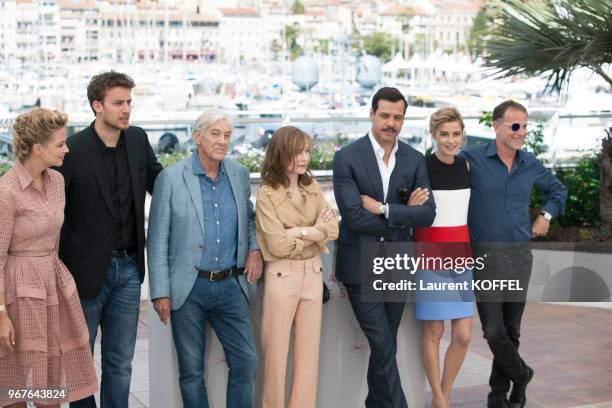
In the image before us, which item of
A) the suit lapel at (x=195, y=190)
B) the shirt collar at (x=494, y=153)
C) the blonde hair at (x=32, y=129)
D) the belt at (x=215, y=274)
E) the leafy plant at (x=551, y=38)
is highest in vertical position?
the leafy plant at (x=551, y=38)

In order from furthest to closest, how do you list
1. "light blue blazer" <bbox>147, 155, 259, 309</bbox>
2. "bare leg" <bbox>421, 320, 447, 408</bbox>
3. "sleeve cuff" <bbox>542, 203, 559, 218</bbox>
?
"sleeve cuff" <bbox>542, 203, 559, 218</bbox> < "bare leg" <bbox>421, 320, 447, 408</bbox> < "light blue blazer" <bbox>147, 155, 259, 309</bbox>

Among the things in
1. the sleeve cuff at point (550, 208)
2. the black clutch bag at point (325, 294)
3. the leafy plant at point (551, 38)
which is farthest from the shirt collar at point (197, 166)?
the leafy plant at point (551, 38)

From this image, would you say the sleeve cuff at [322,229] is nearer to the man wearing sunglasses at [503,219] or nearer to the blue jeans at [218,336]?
the blue jeans at [218,336]

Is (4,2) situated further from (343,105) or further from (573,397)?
(573,397)

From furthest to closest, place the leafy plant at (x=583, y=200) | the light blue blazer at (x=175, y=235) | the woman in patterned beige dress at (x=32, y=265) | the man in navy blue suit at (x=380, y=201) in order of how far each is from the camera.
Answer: the leafy plant at (x=583, y=200) < the man in navy blue suit at (x=380, y=201) < the light blue blazer at (x=175, y=235) < the woman in patterned beige dress at (x=32, y=265)

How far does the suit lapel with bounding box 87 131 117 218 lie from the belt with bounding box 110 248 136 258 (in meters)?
0.16

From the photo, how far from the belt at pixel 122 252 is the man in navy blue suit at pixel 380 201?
3.19ft

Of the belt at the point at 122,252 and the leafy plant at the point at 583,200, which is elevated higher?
the belt at the point at 122,252

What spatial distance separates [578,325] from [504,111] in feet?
9.60

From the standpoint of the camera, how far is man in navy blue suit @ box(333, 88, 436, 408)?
15.1 feet

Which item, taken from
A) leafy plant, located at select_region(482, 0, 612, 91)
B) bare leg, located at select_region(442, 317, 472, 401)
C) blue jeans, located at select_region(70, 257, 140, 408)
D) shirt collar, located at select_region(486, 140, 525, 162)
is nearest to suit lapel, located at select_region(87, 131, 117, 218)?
blue jeans, located at select_region(70, 257, 140, 408)

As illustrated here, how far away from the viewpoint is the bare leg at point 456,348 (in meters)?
4.90

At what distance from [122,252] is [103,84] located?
73 centimetres

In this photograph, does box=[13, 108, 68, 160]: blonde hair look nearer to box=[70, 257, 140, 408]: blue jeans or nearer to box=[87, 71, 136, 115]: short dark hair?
box=[87, 71, 136, 115]: short dark hair
